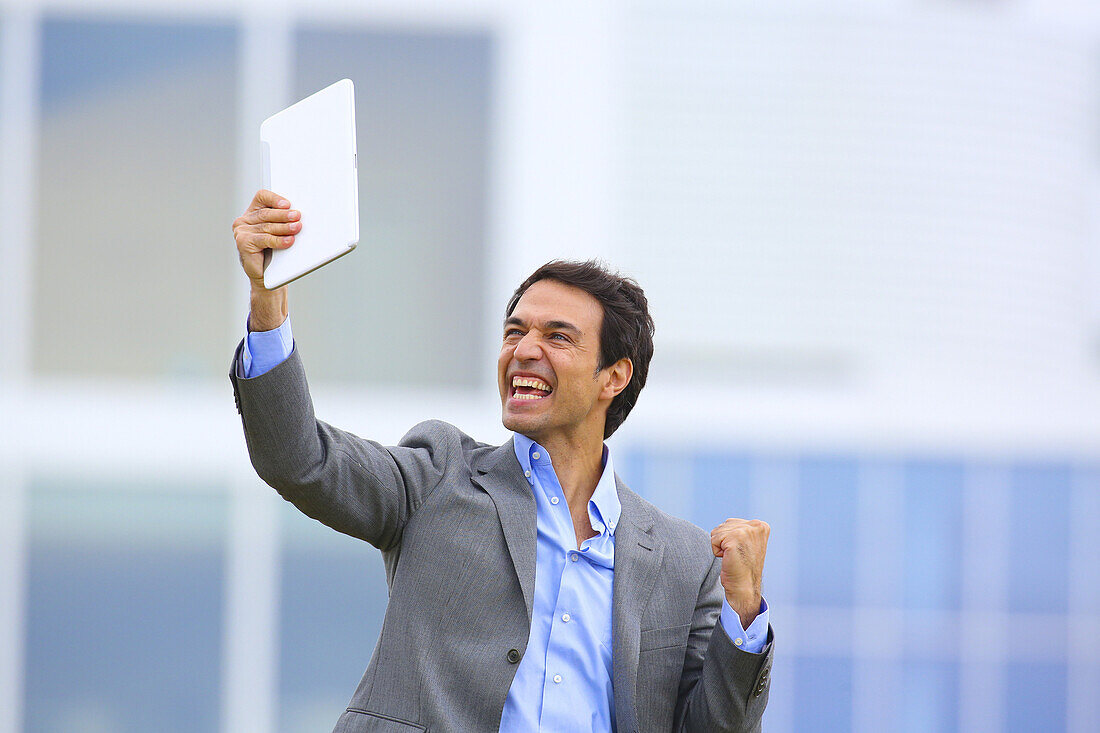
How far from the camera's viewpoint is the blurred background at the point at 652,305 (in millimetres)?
11922

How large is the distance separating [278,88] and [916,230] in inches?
210

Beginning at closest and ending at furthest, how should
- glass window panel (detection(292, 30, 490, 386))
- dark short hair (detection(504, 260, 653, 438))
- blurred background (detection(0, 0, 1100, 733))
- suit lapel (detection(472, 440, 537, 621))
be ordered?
suit lapel (detection(472, 440, 537, 621)), dark short hair (detection(504, 260, 653, 438)), blurred background (detection(0, 0, 1100, 733)), glass window panel (detection(292, 30, 490, 386))

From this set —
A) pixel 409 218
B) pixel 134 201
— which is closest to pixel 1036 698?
pixel 409 218

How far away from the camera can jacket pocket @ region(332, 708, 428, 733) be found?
105 inches

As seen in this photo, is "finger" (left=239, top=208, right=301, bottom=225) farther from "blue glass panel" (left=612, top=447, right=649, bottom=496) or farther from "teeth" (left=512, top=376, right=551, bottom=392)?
"blue glass panel" (left=612, top=447, right=649, bottom=496)

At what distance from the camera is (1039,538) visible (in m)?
12.5

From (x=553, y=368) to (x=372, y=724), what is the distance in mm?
790

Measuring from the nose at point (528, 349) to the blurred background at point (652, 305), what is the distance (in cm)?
893

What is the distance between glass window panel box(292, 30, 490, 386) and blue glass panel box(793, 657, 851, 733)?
3.48 meters

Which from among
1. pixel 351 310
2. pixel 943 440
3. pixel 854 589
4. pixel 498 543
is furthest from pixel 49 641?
pixel 498 543

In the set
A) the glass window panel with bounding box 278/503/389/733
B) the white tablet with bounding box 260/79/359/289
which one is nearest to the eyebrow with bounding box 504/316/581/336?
the white tablet with bounding box 260/79/359/289

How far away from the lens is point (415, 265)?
1221 cm

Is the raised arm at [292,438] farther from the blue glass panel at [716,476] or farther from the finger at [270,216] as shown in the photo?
the blue glass panel at [716,476]

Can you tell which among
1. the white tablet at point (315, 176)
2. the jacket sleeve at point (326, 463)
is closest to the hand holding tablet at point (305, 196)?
the white tablet at point (315, 176)
